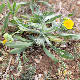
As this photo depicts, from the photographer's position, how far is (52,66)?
175 centimetres

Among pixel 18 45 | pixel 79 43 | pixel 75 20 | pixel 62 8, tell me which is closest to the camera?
pixel 18 45

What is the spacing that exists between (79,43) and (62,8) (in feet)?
3.84

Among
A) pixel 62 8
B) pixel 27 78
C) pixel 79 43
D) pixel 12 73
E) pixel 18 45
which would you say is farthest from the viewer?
pixel 62 8

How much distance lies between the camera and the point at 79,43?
2.02 meters

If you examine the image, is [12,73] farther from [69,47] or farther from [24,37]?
[69,47]

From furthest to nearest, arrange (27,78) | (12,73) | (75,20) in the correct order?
(75,20)
(12,73)
(27,78)

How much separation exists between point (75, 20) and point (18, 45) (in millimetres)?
1630

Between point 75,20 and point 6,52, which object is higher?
point 75,20

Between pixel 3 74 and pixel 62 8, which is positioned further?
pixel 62 8

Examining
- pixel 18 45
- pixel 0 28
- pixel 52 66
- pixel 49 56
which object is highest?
pixel 0 28

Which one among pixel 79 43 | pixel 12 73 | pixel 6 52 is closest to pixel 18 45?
pixel 6 52

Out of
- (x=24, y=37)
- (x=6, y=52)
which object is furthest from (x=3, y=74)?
(x=24, y=37)

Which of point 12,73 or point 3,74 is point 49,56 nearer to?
point 12,73

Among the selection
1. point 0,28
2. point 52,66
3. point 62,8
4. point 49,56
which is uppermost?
point 62,8
